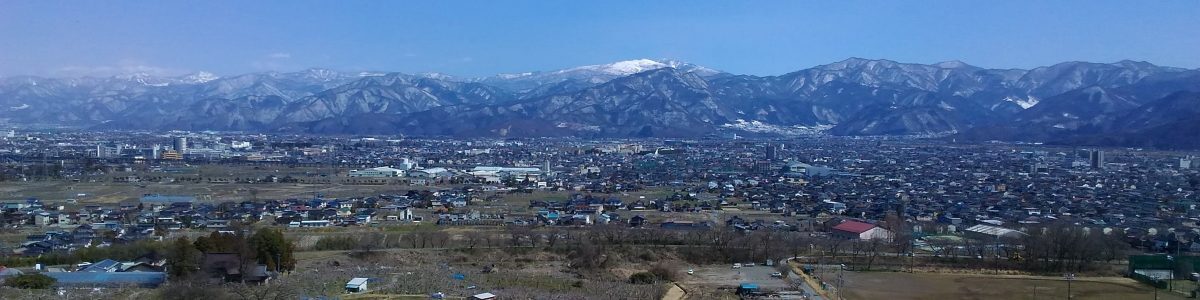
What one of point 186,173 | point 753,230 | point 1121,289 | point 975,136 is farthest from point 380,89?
point 1121,289

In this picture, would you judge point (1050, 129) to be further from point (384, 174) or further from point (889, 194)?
point (384, 174)

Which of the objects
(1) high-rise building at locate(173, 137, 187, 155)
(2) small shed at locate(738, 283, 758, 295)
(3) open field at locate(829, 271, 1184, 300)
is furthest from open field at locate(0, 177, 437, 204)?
(1) high-rise building at locate(173, 137, 187, 155)

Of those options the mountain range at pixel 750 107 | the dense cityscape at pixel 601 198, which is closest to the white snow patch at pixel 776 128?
the mountain range at pixel 750 107

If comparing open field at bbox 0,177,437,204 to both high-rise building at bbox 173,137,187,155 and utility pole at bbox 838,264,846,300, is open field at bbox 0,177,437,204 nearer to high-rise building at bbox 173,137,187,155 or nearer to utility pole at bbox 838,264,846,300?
utility pole at bbox 838,264,846,300

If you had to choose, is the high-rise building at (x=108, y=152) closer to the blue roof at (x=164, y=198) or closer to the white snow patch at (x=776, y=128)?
the blue roof at (x=164, y=198)

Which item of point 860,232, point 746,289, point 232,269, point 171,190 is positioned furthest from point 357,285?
point 171,190

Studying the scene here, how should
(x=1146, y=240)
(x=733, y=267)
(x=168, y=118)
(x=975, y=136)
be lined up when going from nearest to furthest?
(x=733, y=267), (x=1146, y=240), (x=975, y=136), (x=168, y=118)

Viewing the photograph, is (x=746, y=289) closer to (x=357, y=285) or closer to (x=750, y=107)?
(x=357, y=285)
